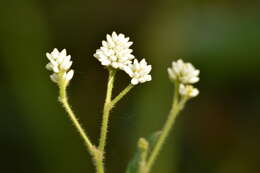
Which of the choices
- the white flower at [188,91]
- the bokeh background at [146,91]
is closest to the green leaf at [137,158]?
the white flower at [188,91]

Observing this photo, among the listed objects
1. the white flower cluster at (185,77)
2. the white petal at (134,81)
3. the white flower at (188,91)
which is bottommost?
the white flower at (188,91)

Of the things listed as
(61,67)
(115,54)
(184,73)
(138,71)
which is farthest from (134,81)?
(61,67)

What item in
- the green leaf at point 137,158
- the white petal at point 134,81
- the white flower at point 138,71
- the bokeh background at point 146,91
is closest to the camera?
the green leaf at point 137,158

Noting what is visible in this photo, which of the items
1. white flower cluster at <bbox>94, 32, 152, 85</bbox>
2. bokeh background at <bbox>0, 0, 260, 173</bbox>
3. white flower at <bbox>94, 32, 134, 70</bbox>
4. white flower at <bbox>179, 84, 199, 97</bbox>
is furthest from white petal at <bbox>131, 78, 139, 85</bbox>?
bokeh background at <bbox>0, 0, 260, 173</bbox>

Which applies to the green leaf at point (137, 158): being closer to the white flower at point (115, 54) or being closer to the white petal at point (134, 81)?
the white petal at point (134, 81)

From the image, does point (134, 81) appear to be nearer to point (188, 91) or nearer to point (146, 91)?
point (188, 91)

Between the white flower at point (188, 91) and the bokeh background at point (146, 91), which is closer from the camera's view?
the white flower at point (188, 91)

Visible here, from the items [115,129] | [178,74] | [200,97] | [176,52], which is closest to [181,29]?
[176,52]
